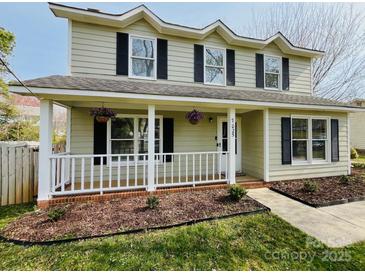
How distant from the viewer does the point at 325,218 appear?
432 cm

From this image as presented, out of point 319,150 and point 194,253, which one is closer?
point 194,253

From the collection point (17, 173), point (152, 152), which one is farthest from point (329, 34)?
Answer: point (17, 173)

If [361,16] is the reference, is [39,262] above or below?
below

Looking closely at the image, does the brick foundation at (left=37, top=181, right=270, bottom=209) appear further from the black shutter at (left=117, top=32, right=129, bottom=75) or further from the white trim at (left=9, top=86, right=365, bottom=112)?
the black shutter at (left=117, top=32, right=129, bottom=75)

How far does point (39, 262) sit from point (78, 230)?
804 millimetres

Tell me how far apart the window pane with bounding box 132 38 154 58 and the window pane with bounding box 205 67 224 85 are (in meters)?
2.28

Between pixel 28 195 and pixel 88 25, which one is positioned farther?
pixel 88 25

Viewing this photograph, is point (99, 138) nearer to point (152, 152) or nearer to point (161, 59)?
point (152, 152)

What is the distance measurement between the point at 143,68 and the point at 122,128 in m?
2.32

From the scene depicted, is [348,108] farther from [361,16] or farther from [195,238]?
[361,16]

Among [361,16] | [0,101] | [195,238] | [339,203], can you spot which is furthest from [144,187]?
[361,16]

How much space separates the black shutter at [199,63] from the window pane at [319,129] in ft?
15.8

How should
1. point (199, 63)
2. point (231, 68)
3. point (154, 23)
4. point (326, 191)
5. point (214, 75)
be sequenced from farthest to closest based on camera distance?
1. point (231, 68)
2. point (214, 75)
3. point (199, 63)
4. point (154, 23)
5. point (326, 191)

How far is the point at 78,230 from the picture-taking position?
11.8 feet
